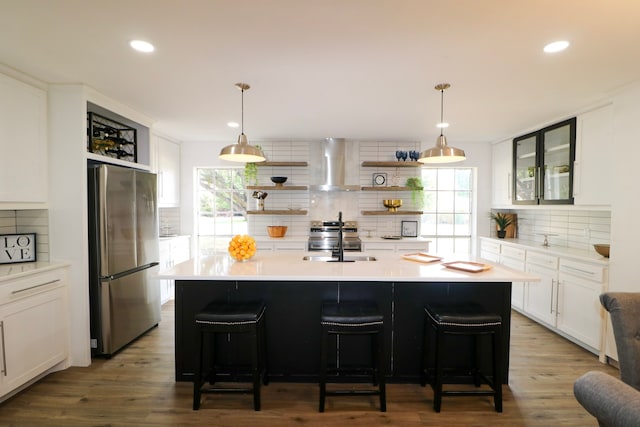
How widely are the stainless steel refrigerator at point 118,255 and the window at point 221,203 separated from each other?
6.33 ft

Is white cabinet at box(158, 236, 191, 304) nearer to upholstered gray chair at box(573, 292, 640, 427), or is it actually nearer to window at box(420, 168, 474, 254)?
window at box(420, 168, 474, 254)

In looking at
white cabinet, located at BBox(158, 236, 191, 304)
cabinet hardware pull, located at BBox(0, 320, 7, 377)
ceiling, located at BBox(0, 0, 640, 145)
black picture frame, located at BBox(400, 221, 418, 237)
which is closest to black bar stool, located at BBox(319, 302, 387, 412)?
ceiling, located at BBox(0, 0, 640, 145)

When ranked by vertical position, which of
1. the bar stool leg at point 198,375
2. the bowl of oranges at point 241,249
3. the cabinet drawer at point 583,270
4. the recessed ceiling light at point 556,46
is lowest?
the bar stool leg at point 198,375

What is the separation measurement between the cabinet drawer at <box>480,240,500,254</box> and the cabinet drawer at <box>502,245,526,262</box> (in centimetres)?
16

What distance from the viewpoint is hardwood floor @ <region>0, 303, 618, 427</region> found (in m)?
2.13

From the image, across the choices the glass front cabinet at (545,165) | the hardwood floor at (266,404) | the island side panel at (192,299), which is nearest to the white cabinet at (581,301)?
the hardwood floor at (266,404)

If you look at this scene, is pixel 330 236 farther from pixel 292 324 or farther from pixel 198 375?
pixel 198 375

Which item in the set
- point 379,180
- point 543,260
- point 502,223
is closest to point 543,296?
point 543,260

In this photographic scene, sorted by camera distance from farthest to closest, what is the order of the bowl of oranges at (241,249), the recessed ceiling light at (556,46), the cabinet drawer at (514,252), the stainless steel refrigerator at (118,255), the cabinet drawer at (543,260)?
the cabinet drawer at (514,252) → the cabinet drawer at (543,260) → the stainless steel refrigerator at (118,255) → the bowl of oranges at (241,249) → the recessed ceiling light at (556,46)

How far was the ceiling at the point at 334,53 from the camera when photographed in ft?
5.60

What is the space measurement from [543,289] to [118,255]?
4593 millimetres

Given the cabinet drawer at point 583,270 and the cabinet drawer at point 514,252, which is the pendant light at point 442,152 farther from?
the cabinet drawer at point 514,252

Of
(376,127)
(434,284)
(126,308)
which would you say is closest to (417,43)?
(434,284)

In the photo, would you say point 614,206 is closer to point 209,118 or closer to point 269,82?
point 269,82
